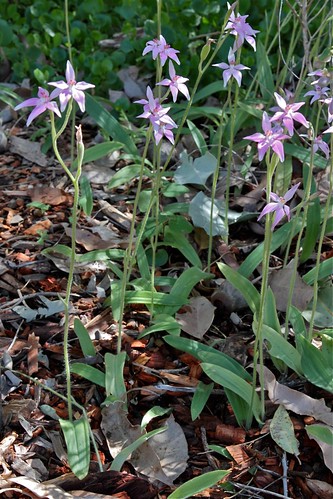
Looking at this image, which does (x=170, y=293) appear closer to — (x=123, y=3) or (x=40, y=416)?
(x=40, y=416)

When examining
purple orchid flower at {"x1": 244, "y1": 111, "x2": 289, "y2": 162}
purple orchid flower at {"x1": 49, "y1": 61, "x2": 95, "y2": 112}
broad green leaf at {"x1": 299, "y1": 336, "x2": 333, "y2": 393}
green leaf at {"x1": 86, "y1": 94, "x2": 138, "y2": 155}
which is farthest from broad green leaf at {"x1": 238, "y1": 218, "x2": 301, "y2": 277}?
purple orchid flower at {"x1": 49, "y1": 61, "x2": 95, "y2": 112}

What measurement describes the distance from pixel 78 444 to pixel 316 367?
24.1 inches

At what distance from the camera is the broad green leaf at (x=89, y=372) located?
1.96 meters

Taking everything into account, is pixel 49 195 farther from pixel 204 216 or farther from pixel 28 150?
pixel 204 216

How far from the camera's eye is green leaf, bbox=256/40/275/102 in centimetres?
295

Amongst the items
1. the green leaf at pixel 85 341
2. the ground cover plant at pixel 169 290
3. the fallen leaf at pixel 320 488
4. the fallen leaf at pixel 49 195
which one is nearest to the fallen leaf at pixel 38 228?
the ground cover plant at pixel 169 290

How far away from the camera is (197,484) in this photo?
5.49 ft

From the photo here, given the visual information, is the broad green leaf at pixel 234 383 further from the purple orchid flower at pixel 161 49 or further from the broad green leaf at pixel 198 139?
the broad green leaf at pixel 198 139

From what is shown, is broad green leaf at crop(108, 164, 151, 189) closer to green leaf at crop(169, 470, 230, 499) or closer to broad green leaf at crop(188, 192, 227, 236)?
broad green leaf at crop(188, 192, 227, 236)

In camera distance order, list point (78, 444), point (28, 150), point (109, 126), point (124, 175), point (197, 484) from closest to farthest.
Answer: point (197, 484) → point (78, 444) → point (124, 175) → point (109, 126) → point (28, 150)

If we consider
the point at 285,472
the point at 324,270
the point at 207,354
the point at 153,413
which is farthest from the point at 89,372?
the point at 324,270

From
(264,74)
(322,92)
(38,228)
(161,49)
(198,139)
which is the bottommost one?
(38,228)

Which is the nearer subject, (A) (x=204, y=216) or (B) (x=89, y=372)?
(B) (x=89, y=372)

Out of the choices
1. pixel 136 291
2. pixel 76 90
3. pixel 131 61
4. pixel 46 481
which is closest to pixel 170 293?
pixel 136 291
